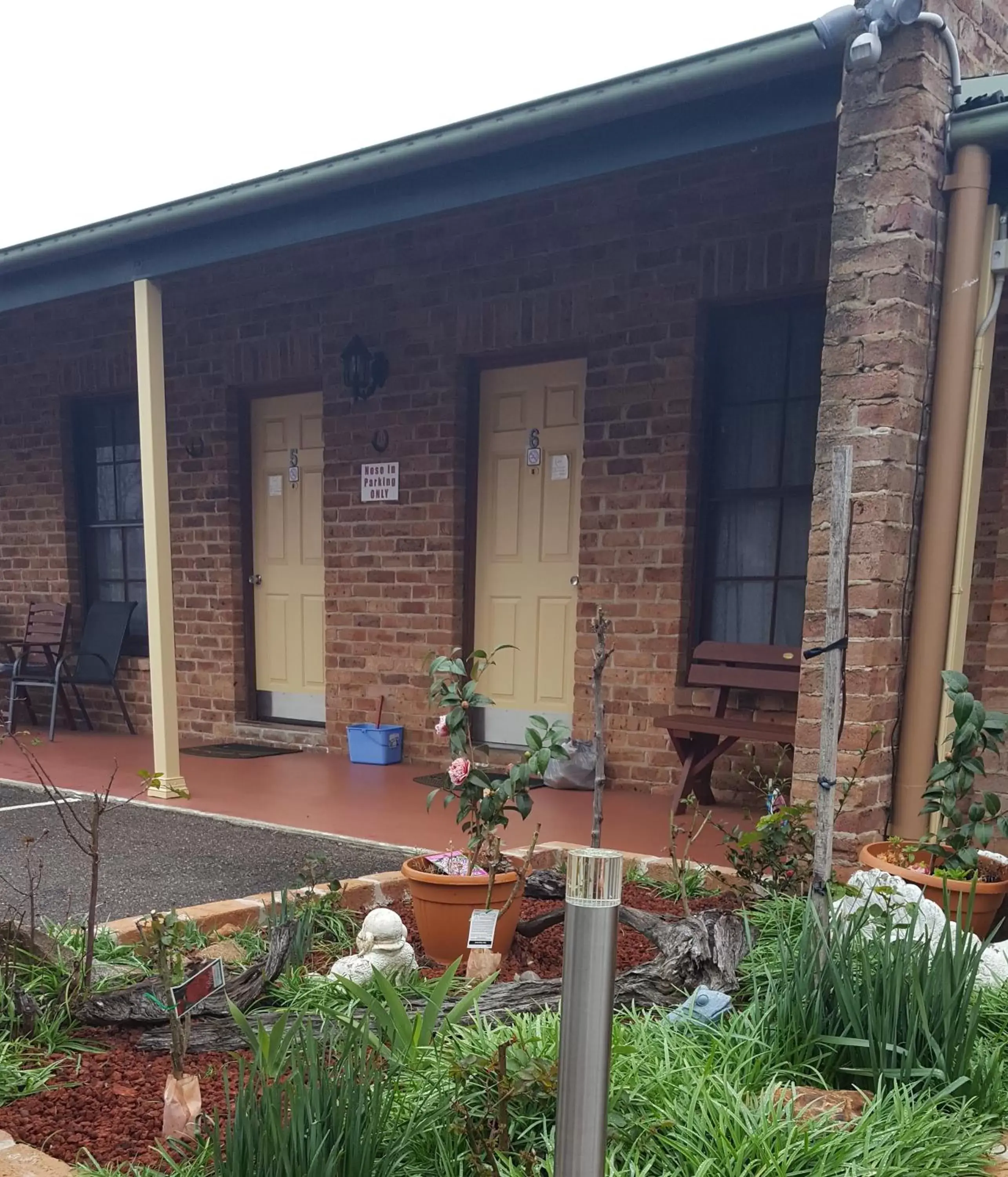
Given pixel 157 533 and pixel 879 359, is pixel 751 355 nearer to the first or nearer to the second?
pixel 879 359

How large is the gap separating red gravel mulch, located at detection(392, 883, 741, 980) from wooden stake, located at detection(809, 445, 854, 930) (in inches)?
20.3

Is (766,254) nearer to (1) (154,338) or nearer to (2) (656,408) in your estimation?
(2) (656,408)

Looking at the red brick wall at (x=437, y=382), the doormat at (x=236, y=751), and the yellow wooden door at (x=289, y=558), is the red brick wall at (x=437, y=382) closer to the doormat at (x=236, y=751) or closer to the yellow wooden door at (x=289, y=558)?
the yellow wooden door at (x=289, y=558)

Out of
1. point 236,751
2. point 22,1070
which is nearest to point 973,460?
point 22,1070

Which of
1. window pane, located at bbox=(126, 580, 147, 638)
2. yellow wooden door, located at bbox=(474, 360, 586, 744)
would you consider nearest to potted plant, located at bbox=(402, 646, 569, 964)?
yellow wooden door, located at bbox=(474, 360, 586, 744)

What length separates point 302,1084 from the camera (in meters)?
1.42

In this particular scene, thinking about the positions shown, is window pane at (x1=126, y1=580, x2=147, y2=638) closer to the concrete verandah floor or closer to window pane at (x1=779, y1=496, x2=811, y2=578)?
the concrete verandah floor

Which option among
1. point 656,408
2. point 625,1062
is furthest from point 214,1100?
point 656,408

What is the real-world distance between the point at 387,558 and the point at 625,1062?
174 inches

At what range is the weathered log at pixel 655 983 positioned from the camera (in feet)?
6.82

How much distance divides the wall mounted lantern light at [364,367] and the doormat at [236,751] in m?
2.45

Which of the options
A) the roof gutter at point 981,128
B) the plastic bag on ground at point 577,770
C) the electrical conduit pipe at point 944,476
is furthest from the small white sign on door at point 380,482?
the roof gutter at point 981,128

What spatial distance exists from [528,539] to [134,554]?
3.48 metres

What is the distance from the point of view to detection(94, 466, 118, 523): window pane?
7344 millimetres
